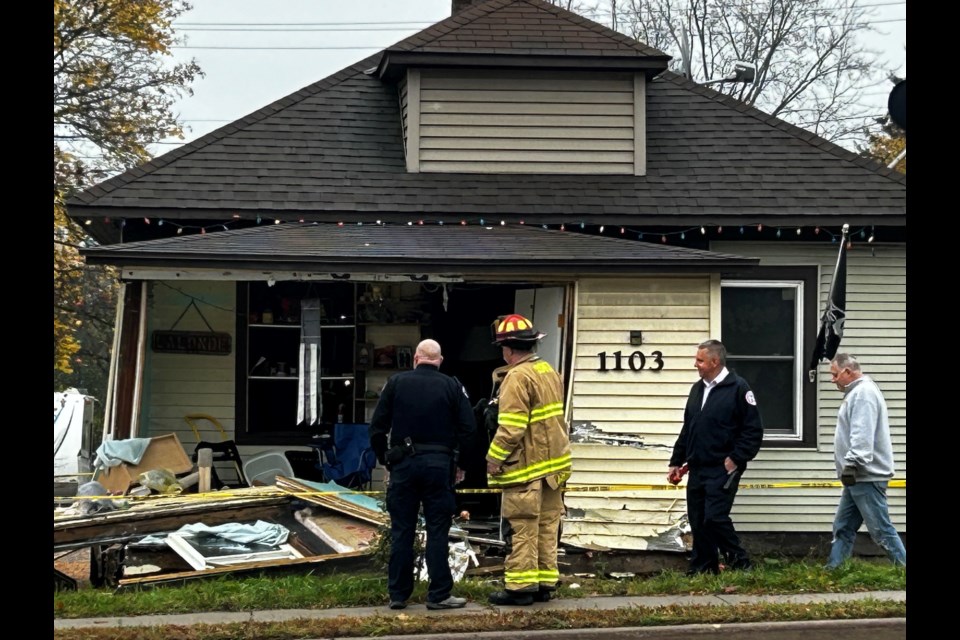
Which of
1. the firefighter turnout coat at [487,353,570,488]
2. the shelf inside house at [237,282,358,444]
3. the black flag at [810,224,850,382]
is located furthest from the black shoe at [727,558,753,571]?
the shelf inside house at [237,282,358,444]

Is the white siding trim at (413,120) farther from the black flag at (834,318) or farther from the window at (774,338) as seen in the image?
the black flag at (834,318)

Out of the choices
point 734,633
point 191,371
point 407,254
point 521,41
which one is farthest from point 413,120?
point 734,633

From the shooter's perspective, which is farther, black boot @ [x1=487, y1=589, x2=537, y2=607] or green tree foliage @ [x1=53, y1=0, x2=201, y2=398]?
green tree foliage @ [x1=53, y1=0, x2=201, y2=398]

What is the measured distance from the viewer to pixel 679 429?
10.2 metres

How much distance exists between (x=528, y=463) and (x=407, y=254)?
3013 mm

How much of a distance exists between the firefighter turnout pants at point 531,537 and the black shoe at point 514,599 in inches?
2.0

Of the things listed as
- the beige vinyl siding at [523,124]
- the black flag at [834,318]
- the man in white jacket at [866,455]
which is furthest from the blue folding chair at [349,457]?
the man in white jacket at [866,455]

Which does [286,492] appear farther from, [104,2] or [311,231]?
[104,2]

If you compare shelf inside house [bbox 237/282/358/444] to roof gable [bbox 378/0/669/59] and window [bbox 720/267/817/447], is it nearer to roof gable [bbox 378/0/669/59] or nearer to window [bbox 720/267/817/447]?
roof gable [bbox 378/0/669/59]

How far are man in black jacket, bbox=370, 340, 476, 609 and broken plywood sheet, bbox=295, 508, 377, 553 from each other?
1.15m

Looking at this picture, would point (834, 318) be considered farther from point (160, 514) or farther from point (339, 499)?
point (160, 514)

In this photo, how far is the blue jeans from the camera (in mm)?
8859

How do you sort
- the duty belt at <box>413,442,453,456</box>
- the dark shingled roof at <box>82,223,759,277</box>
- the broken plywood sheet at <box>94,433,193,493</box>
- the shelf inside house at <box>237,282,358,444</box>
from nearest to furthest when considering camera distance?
the duty belt at <box>413,442,453,456</box>, the dark shingled roof at <box>82,223,759,277</box>, the broken plywood sheet at <box>94,433,193,493</box>, the shelf inside house at <box>237,282,358,444</box>
